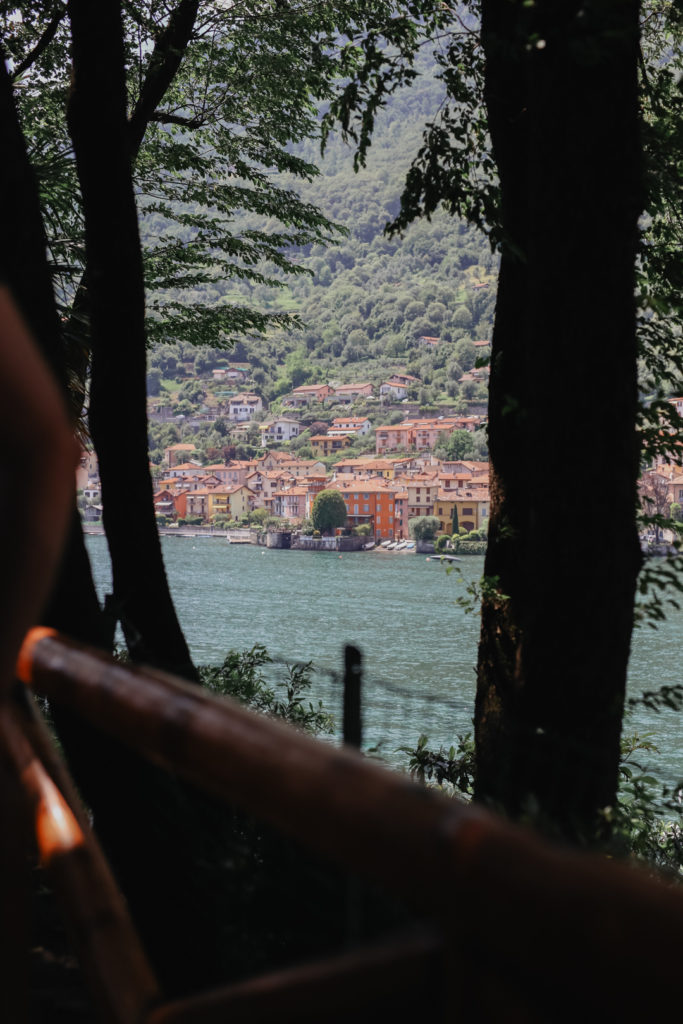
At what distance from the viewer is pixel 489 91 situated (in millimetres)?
3531

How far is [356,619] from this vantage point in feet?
131

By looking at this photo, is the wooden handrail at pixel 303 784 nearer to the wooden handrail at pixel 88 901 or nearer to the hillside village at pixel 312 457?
the wooden handrail at pixel 88 901

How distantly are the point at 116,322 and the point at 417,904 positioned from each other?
2.50m

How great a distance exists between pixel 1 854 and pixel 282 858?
0.64 metres

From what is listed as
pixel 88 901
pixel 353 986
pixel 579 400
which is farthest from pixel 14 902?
pixel 579 400

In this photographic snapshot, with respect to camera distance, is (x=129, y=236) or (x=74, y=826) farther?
(x=129, y=236)

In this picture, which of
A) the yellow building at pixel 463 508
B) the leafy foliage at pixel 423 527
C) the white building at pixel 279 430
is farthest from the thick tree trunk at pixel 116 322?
the white building at pixel 279 430

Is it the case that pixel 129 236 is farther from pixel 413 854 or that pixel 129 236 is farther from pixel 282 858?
pixel 413 854

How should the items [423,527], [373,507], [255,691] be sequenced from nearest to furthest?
[255,691] → [423,527] → [373,507]

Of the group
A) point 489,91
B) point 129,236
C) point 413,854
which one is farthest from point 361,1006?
point 489,91

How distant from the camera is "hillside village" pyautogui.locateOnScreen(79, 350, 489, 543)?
60906 mm

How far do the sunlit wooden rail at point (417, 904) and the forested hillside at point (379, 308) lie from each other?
67.6 meters

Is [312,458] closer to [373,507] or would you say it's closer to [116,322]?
[373,507]

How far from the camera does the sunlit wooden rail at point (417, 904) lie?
60 cm
